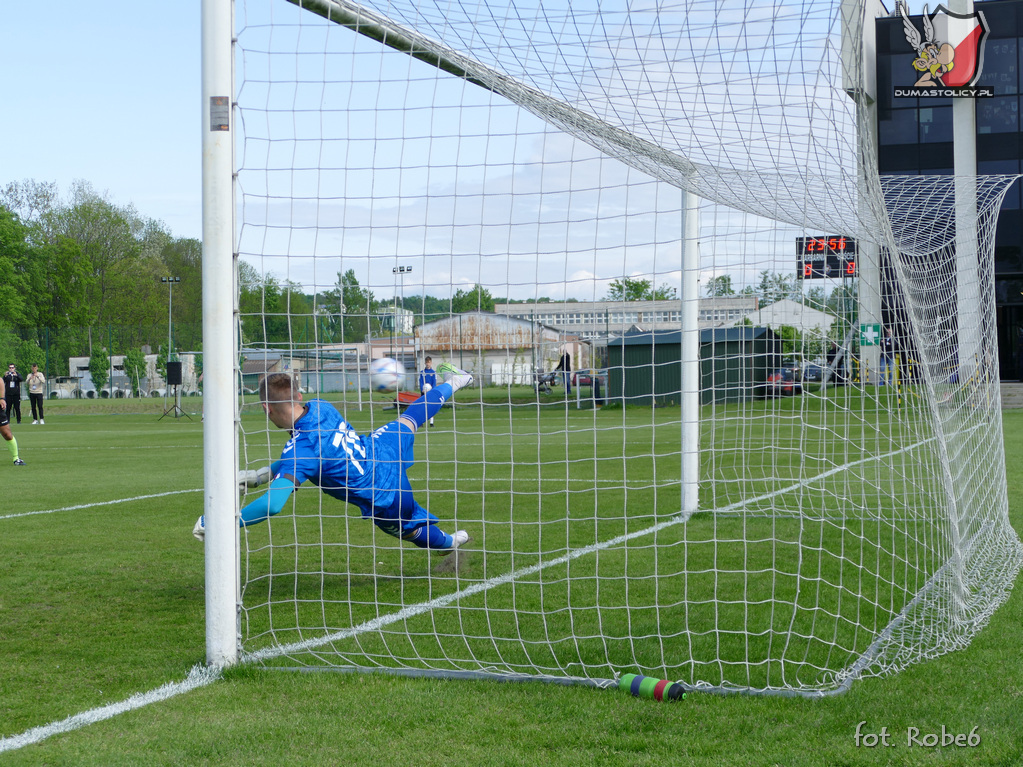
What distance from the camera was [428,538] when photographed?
18.2ft

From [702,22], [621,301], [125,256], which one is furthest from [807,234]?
[125,256]

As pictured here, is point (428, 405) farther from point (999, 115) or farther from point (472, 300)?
point (999, 115)

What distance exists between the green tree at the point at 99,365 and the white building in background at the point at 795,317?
3968 centimetres

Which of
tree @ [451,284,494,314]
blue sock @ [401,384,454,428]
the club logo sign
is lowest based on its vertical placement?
blue sock @ [401,384,454,428]

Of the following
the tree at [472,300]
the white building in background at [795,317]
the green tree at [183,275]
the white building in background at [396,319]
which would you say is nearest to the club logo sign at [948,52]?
the white building in background at [795,317]

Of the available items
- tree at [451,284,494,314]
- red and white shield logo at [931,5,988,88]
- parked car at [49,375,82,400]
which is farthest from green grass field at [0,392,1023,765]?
parked car at [49,375,82,400]

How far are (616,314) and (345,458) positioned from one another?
6.55 feet

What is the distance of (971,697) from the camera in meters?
3.51

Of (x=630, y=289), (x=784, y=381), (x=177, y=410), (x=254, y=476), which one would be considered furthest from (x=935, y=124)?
(x=254, y=476)

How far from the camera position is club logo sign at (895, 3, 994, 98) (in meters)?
28.9

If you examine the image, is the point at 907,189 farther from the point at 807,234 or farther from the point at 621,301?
the point at 621,301

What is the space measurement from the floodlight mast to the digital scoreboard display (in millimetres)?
3071

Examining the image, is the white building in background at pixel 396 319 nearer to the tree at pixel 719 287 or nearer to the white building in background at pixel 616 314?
the white building in background at pixel 616 314

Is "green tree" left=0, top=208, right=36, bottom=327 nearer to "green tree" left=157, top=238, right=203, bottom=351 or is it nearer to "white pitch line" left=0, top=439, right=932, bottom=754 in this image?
"green tree" left=157, top=238, right=203, bottom=351
